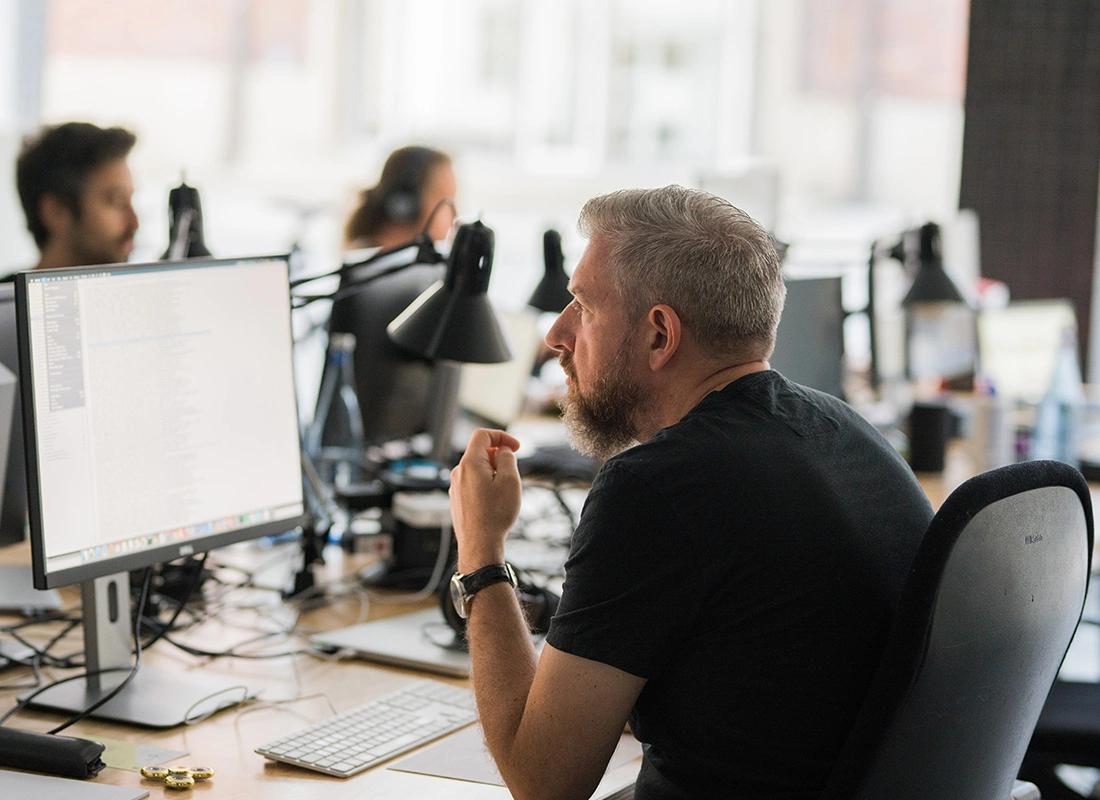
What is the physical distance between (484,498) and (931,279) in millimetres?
1811

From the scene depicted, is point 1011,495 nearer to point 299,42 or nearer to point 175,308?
point 175,308

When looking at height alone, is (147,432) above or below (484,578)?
above

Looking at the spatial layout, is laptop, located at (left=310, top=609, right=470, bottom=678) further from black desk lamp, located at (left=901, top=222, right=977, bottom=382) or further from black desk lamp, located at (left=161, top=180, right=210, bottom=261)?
black desk lamp, located at (left=901, top=222, right=977, bottom=382)

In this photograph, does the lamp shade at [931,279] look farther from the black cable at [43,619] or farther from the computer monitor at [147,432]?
the black cable at [43,619]

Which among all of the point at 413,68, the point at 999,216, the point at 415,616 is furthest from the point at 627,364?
the point at 413,68

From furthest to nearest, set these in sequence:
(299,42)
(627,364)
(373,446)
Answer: (299,42) → (373,446) → (627,364)

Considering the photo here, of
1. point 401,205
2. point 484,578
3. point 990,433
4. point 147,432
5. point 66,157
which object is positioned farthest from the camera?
point 401,205

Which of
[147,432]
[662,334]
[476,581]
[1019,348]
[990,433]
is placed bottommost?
[990,433]

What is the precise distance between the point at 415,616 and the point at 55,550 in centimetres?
63

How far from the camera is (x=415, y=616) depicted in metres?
1.98

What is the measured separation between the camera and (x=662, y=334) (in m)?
1.41

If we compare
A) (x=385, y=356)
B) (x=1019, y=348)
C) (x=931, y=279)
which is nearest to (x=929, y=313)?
(x=1019, y=348)

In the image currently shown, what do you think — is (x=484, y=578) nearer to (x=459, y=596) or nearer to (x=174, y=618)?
(x=459, y=596)

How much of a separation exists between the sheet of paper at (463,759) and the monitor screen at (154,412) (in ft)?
1.23
